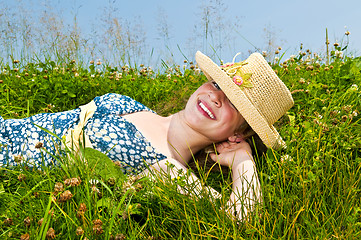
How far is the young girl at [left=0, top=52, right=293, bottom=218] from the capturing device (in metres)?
3.83

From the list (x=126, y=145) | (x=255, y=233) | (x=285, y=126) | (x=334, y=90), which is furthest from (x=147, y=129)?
(x=334, y=90)

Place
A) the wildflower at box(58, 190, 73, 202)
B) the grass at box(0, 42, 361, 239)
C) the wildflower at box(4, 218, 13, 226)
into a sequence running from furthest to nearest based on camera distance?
the wildflower at box(4, 218, 13, 226) → the grass at box(0, 42, 361, 239) → the wildflower at box(58, 190, 73, 202)

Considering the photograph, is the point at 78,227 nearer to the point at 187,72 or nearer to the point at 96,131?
the point at 96,131

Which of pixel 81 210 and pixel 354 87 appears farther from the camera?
pixel 354 87

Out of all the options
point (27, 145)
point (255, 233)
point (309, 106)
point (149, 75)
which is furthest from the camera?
point (149, 75)

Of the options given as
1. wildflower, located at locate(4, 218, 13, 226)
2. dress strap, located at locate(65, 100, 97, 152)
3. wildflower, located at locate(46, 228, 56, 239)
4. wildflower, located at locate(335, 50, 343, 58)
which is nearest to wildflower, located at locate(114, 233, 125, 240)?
wildflower, located at locate(46, 228, 56, 239)

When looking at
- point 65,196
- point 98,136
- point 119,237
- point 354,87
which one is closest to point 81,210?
point 65,196

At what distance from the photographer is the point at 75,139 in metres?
3.96

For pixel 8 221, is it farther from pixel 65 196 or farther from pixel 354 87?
pixel 354 87

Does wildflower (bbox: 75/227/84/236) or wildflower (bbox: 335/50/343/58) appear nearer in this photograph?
wildflower (bbox: 75/227/84/236)

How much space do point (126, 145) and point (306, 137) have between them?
1.76m

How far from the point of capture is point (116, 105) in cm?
434

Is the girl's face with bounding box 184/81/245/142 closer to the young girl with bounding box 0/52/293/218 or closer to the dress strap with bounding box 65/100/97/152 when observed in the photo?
the young girl with bounding box 0/52/293/218

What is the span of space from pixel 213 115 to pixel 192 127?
10.3 inches
